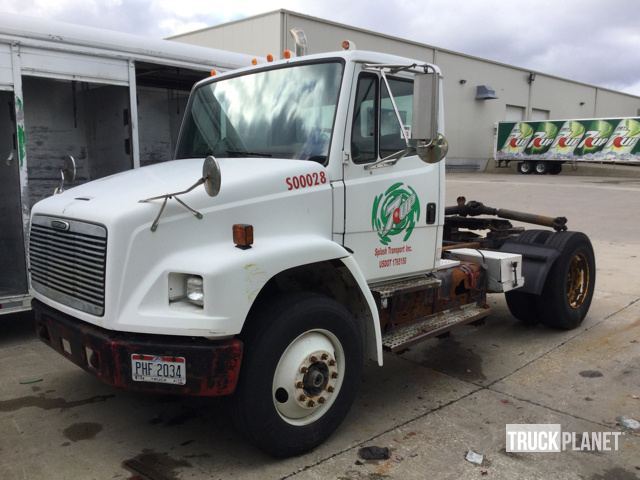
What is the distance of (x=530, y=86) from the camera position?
43.0m

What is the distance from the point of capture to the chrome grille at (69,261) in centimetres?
314

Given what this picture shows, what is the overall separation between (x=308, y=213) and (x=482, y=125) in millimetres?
38575

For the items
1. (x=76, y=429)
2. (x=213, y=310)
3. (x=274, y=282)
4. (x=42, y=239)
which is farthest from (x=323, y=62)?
(x=76, y=429)

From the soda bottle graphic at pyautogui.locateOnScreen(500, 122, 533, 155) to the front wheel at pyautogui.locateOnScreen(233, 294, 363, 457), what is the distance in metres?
34.7

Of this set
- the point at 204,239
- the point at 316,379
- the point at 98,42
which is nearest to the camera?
the point at 204,239

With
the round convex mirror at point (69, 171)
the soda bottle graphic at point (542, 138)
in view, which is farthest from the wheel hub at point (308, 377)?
the soda bottle graphic at point (542, 138)

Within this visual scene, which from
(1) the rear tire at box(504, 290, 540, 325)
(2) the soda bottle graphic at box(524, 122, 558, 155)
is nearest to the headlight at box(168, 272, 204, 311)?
(1) the rear tire at box(504, 290, 540, 325)

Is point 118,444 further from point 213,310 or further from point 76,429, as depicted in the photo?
point 213,310

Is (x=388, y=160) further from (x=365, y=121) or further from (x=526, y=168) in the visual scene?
(x=526, y=168)

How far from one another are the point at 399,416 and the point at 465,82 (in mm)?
36557

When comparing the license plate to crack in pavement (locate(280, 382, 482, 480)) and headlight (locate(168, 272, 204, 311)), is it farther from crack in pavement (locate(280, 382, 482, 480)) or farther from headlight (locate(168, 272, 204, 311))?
crack in pavement (locate(280, 382, 482, 480))

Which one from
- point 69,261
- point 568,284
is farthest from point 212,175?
point 568,284

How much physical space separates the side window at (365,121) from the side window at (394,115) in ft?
0.23

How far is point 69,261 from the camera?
3.40 metres
